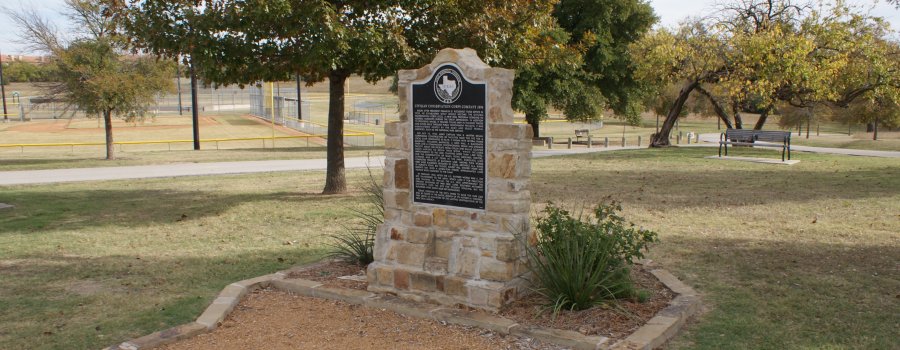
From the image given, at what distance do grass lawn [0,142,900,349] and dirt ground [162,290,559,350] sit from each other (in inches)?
19.1

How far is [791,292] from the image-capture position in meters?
6.04

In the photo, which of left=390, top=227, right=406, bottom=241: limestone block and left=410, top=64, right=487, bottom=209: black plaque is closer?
left=410, top=64, right=487, bottom=209: black plaque

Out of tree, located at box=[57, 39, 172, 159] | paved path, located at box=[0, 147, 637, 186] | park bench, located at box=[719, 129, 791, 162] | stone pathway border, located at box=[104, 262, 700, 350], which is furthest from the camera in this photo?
tree, located at box=[57, 39, 172, 159]

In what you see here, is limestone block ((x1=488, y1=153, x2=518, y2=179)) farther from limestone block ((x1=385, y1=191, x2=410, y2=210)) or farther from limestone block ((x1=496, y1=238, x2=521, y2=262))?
limestone block ((x1=385, y1=191, x2=410, y2=210))

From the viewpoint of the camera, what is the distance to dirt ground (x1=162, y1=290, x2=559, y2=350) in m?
5.06

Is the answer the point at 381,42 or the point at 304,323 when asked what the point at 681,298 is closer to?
the point at 304,323

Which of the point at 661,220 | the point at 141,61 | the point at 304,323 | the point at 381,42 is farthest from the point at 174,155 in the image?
the point at 304,323

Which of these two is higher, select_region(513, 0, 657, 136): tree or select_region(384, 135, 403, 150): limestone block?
select_region(513, 0, 657, 136): tree

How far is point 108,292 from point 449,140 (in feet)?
11.1

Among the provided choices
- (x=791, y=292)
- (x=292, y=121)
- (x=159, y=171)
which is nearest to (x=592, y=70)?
(x=159, y=171)

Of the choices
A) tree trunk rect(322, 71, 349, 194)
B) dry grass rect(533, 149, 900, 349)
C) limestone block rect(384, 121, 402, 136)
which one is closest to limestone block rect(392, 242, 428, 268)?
limestone block rect(384, 121, 402, 136)

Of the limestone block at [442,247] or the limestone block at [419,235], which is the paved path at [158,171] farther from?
the limestone block at [442,247]

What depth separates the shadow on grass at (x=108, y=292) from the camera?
17.3ft

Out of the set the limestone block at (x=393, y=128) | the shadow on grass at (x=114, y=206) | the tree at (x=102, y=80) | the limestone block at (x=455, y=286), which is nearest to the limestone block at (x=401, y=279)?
the limestone block at (x=455, y=286)
